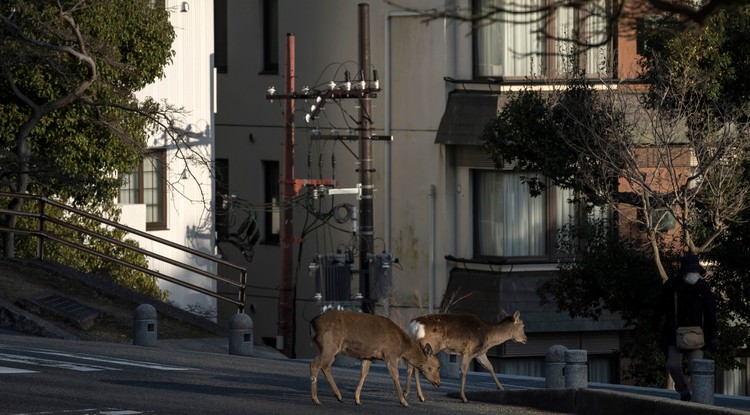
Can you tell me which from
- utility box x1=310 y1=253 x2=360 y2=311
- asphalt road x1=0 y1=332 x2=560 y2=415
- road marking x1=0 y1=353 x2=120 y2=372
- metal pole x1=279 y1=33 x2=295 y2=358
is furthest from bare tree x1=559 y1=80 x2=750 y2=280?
metal pole x1=279 y1=33 x2=295 y2=358

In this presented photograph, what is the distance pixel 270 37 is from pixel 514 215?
10.1 metres

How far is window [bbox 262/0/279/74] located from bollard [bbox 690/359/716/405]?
84.9 ft

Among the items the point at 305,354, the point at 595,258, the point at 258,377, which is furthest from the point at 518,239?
the point at 258,377

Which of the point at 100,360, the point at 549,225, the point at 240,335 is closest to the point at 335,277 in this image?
the point at 549,225

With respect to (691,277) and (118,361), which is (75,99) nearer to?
(118,361)

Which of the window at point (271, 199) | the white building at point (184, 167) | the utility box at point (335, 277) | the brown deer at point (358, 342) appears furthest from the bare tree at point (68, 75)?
the brown deer at point (358, 342)

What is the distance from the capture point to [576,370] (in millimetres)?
17797

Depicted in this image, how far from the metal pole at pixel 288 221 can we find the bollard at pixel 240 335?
43.7 ft

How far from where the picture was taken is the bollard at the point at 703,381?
55.3 ft

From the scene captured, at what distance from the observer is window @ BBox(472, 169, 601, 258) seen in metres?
34.8

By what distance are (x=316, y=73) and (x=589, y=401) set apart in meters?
24.3

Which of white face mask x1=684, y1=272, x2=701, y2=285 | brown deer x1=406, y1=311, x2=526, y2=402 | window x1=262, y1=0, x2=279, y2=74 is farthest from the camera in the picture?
window x1=262, y1=0, x2=279, y2=74

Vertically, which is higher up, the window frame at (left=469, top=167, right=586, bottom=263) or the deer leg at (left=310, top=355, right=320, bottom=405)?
the window frame at (left=469, top=167, right=586, bottom=263)

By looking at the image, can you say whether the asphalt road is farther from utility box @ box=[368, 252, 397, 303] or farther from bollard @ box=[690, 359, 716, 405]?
utility box @ box=[368, 252, 397, 303]
